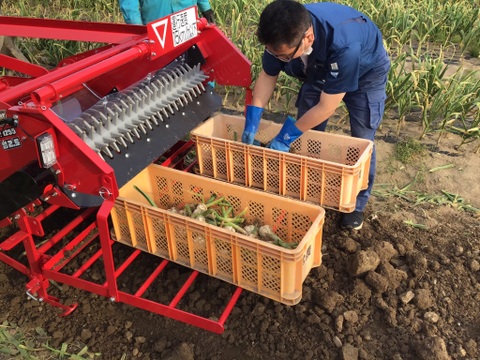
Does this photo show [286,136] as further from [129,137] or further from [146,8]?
[146,8]

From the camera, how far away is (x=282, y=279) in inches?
94.1

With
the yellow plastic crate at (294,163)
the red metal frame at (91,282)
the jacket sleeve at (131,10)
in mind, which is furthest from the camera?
the jacket sleeve at (131,10)

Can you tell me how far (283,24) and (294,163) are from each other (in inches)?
34.8

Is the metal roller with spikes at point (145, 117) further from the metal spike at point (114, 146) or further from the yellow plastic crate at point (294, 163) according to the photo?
the yellow plastic crate at point (294, 163)

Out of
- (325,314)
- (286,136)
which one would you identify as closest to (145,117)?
(286,136)

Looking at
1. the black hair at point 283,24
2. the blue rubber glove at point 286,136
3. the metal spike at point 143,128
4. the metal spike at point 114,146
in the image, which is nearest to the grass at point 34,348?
the metal spike at point 114,146

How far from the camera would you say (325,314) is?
2805 mm

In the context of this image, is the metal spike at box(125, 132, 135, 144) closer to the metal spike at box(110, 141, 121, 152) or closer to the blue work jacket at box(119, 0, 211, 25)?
the metal spike at box(110, 141, 121, 152)

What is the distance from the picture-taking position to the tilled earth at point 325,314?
2.63 m

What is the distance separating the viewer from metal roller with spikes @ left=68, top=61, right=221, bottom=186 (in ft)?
8.44

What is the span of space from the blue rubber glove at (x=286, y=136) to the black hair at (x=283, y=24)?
24.0 inches

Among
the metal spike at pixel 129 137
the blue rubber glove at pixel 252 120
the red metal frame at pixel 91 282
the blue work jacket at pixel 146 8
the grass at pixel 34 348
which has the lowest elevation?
the grass at pixel 34 348

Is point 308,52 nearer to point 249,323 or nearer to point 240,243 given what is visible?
point 240,243

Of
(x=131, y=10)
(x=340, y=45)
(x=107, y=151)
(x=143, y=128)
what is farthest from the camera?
(x=131, y=10)
